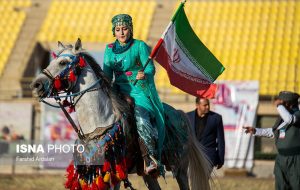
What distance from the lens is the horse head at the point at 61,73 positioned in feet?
30.7

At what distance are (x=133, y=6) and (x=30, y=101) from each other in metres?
7.95

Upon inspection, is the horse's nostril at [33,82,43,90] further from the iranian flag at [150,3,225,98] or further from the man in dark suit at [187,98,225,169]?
the man in dark suit at [187,98,225,169]

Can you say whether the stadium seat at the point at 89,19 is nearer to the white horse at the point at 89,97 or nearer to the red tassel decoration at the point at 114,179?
the white horse at the point at 89,97

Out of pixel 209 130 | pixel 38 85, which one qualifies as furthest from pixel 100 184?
pixel 209 130

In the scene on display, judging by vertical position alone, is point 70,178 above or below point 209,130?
below

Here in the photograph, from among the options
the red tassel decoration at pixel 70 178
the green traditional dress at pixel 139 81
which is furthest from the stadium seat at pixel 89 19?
the red tassel decoration at pixel 70 178

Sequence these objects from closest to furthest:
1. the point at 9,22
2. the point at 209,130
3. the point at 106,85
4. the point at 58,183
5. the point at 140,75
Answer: the point at 106,85, the point at 140,75, the point at 209,130, the point at 58,183, the point at 9,22

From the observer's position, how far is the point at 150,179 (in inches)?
434

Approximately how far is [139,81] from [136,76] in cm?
18

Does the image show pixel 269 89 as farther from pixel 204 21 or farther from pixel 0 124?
pixel 0 124

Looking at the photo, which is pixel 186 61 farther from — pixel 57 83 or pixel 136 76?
pixel 57 83

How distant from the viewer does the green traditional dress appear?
32.9ft

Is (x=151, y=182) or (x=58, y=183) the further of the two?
(x=58, y=183)

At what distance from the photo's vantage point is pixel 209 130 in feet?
43.0
